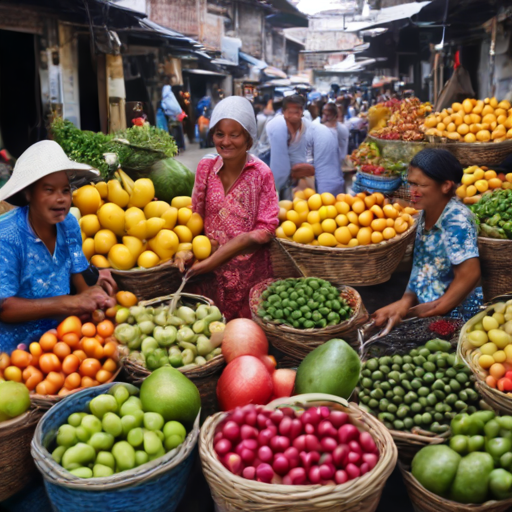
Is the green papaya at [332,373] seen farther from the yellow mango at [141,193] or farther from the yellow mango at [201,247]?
the yellow mango at [141,193]

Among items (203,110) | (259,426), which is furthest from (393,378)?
(203,110)

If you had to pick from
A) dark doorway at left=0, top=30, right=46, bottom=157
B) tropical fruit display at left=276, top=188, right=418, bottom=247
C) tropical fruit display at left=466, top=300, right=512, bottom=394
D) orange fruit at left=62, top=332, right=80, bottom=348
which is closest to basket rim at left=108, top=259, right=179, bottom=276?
orange fruit at left=62, top=332, right=80, bottom=348

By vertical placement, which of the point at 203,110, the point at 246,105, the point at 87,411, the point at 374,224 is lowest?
the point at 87,411

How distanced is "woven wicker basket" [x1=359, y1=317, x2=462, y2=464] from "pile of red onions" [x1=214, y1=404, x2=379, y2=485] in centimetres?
26

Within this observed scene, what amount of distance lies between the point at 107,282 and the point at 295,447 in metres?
1.41

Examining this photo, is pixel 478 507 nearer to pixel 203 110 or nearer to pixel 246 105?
pixel 246 105

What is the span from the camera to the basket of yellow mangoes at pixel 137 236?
109 inches

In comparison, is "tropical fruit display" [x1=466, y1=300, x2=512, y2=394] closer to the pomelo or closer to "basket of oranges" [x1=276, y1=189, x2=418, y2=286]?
"basket of oranges" [x1=276, y1=189, x2=418, y2=286]

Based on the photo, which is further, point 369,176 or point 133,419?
point 369,176

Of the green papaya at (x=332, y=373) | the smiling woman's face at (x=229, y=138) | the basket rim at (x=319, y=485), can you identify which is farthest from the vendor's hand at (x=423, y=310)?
the smiling woman's face at (x=229, y=138)

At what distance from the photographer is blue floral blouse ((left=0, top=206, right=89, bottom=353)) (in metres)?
2.13

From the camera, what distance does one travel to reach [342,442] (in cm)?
161

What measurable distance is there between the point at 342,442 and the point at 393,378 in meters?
0.51

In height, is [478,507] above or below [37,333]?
below
